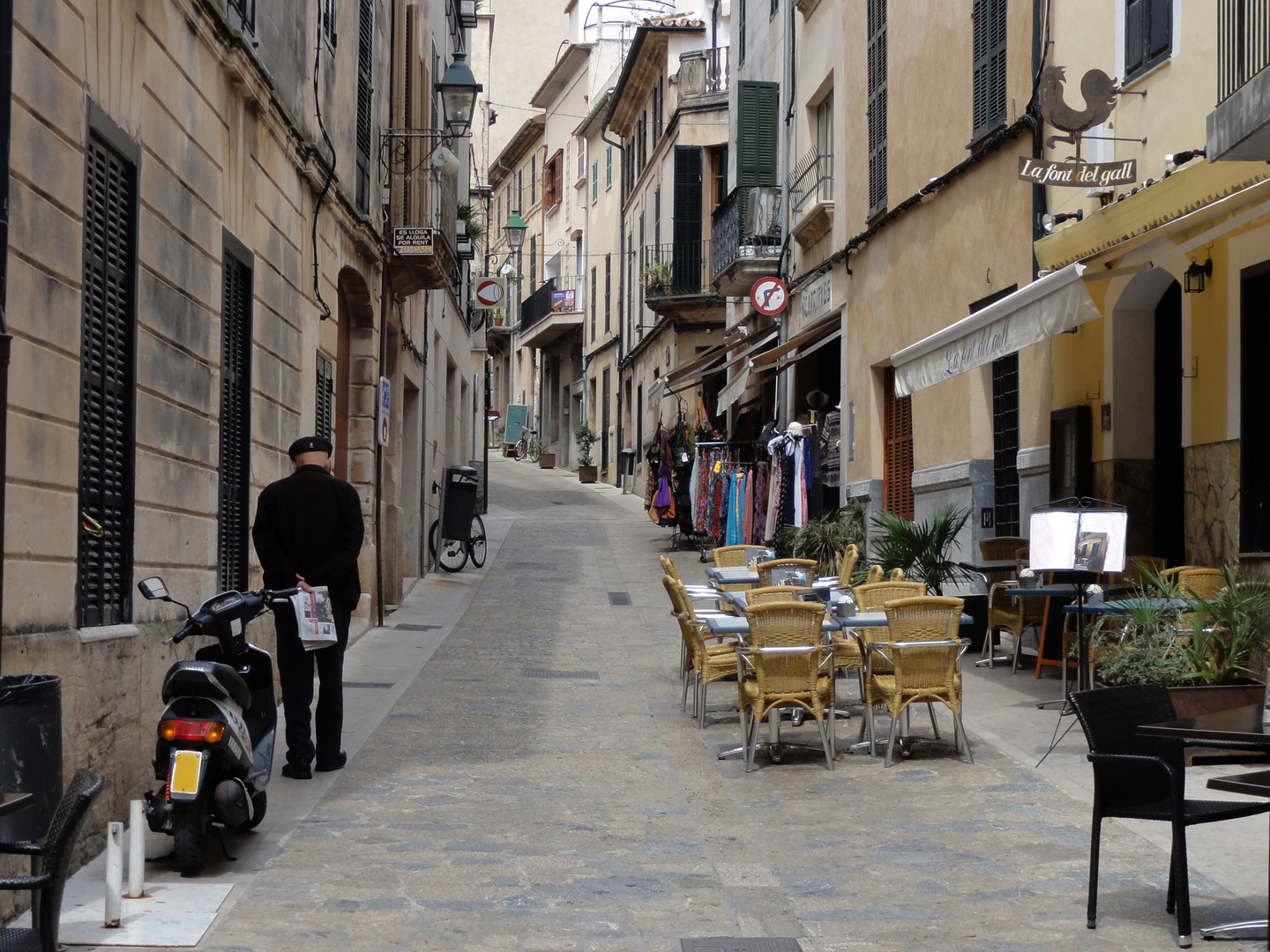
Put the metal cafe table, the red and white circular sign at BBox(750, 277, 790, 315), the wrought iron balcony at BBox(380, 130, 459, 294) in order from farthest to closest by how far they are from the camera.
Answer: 1. the red and white circular sign at BBox(750, 277, 790, 315)
2. the wrought iron balcony at BBox(380, 130, 459, 294)
3. the metal cafe table

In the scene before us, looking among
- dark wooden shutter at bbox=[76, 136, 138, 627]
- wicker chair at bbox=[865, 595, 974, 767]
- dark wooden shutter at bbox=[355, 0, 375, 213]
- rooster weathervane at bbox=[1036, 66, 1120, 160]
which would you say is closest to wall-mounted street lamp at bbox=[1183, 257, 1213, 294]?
rooster weathervane at bbox=[1036, 66, 1120, 160]

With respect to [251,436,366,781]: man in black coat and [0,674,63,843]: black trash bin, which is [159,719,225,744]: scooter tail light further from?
[251,436,366,781]: man in black coat

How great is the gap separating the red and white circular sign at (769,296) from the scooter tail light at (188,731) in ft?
54.6

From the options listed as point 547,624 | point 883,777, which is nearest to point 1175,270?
point 883,777

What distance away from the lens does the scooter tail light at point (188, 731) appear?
235 inches

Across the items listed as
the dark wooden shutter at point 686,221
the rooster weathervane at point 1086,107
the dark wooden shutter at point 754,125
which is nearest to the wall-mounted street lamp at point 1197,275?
the rooster weathervane at point 1086,107

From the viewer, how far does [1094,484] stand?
40.2ft

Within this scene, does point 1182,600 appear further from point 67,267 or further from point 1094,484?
point 67,267

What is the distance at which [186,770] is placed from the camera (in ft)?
19.4

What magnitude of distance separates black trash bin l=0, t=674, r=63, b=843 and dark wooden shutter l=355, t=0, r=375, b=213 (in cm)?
1040

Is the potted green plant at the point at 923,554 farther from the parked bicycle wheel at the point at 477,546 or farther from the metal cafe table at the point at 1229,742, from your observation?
the parked bicycle wheel at the point at 477,546

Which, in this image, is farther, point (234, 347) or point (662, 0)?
point (662, 0)

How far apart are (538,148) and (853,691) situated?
1732 inches

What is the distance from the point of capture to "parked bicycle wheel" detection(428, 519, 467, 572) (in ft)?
70.6
